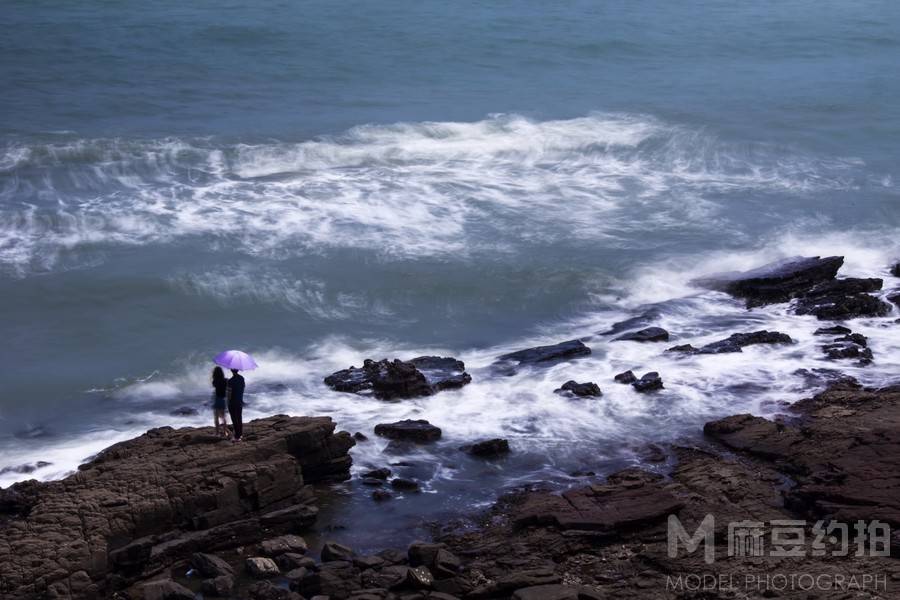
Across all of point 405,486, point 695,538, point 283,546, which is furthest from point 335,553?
point 695,538

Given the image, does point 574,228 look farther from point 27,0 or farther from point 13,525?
point 27,0

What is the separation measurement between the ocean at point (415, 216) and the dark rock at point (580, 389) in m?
0.18

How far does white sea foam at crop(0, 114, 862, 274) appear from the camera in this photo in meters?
25.4

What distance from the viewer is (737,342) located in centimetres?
1941

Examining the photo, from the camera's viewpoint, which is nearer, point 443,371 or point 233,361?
point 233,361

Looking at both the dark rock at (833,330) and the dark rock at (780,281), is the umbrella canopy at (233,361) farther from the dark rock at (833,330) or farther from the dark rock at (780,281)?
the dark rock at (780,281)

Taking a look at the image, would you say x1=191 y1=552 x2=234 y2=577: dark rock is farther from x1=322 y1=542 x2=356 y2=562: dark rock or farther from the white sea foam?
the white sea foam

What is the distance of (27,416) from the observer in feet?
56.7

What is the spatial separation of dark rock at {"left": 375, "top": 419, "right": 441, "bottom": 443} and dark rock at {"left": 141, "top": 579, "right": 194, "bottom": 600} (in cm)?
465

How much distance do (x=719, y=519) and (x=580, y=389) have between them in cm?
440

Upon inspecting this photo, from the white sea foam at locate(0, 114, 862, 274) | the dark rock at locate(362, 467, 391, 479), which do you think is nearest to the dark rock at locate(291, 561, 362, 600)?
the dark rock at locate(362, 467, 391, 479)

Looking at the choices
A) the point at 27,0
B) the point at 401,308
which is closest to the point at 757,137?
the point at 401,308

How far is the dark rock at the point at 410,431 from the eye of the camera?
53.0 feet

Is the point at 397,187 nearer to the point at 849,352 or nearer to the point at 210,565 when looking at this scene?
the point at 849,352
